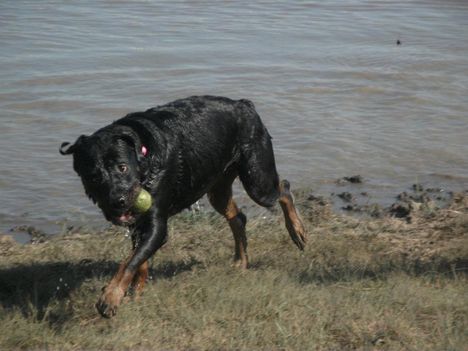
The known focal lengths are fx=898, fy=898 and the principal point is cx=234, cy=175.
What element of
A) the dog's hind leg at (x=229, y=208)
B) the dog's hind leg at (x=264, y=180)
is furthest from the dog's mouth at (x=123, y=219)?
the dog's hind leg at (x=229, y=208)

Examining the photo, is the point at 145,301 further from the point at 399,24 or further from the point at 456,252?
the point at 399,24

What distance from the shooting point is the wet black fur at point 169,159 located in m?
5.68

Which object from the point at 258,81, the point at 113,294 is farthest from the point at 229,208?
the point at 258,81

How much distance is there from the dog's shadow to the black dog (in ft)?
1.62

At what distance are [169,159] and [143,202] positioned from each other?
453 mm

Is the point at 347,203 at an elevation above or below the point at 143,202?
below

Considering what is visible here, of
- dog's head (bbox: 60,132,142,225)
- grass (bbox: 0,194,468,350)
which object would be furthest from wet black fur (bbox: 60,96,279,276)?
grass (bbox: 0,194,468,350)

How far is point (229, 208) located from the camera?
24.8ft

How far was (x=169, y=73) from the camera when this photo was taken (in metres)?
13.7

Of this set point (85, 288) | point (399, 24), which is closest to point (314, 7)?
point (399, 24)

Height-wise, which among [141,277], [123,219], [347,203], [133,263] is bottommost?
[347,203]

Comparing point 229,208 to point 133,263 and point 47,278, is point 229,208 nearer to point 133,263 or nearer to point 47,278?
point 47,278

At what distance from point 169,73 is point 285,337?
29.1 feet

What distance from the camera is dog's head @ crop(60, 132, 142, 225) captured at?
562 cm
